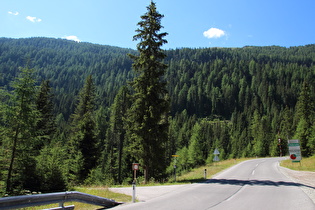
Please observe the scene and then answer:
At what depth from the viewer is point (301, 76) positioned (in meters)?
187

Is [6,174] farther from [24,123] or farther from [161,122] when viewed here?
[161,122]

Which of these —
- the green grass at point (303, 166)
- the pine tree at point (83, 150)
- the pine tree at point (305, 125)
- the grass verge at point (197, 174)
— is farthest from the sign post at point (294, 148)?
the pine tree at point (305, 125)

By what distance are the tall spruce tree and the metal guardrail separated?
974 centimetres

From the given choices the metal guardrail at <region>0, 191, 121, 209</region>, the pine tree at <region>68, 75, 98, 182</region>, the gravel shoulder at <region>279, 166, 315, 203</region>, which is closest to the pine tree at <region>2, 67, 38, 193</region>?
the metal guardrail at <region>0, 191, 121, 209</region>

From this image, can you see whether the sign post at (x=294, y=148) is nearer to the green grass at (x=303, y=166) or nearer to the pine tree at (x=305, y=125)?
the green grass at (x=303, y=166)

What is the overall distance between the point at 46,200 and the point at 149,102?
13.4m

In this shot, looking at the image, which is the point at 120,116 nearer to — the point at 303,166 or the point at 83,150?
the point at 83,150

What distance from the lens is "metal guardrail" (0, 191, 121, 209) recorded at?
6.13m

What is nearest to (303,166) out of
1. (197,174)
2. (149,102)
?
(197,174)

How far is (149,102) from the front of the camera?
64.8 feet

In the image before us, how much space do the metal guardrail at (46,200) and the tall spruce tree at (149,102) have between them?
974 centimetres

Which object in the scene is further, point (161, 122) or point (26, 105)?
point (161, 122)

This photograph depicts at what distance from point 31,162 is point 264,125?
9752 centimetres

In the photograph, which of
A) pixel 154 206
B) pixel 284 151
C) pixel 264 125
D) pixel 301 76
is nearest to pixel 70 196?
pixel 154 206
